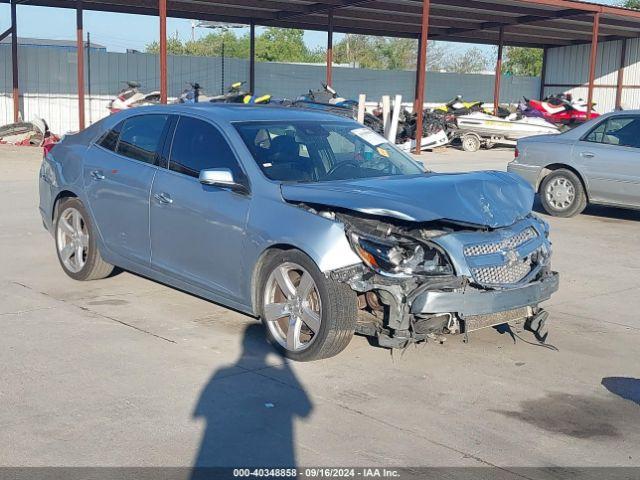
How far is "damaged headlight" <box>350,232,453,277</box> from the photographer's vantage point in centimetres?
529

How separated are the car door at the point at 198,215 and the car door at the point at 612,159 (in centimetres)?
707

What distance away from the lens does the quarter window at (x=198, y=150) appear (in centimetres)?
627

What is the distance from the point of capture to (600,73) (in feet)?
118

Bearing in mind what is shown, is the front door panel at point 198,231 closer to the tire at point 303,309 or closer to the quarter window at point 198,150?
the quarter window at point 198,150

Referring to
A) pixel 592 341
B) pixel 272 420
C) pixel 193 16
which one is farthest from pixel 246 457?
pixel 193 16

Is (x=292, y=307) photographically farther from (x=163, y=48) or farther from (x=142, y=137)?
(x=163, y=48)

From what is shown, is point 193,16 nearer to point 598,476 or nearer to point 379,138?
point 379,138

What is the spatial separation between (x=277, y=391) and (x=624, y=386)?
221cm

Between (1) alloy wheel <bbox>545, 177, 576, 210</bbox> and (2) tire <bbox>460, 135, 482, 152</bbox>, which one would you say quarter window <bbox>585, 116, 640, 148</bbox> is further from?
(2) tire <bbox>460, 135, 482, 152</bbox>

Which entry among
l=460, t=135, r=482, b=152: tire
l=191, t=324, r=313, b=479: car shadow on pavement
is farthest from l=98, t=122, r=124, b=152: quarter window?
l=460, t=135, r=482, b=152: tire

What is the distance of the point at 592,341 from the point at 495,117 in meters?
21.1

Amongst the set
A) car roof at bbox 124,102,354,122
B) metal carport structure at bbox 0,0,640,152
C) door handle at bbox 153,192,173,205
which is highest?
metal carport structure at bbox 0,0,640,152

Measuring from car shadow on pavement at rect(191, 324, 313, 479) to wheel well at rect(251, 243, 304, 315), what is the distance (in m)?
0.33

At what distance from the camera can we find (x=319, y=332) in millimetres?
5434
